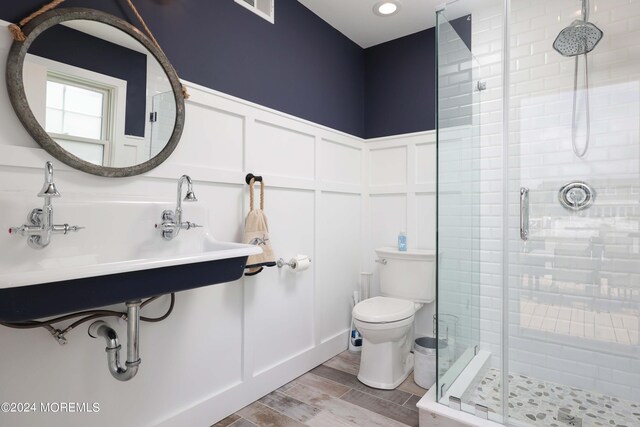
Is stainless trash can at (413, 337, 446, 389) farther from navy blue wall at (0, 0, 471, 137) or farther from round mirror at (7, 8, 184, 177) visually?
round mirror at (7, 8, 184, 177)

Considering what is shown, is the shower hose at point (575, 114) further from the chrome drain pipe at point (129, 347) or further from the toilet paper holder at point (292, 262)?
the chrome drain pipe at point (129, 347)

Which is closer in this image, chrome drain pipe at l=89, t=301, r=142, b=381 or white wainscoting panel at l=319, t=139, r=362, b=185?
chrome drain pipe at l=89, t=301, r=142, b=381

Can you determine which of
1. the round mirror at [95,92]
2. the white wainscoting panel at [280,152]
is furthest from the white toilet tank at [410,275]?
the round mirror at [95,92]

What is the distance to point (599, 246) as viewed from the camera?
1.82 m

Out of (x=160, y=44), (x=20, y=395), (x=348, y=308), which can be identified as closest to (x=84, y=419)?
(x=20, y=395)

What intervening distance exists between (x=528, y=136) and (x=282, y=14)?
5.72 ft

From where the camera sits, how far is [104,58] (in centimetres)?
142

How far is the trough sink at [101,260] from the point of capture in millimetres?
928

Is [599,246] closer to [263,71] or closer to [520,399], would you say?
[520,399]

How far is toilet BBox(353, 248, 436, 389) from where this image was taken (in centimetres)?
209

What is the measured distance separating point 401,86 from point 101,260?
2.52m

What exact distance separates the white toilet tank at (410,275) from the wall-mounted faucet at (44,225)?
1954 mm

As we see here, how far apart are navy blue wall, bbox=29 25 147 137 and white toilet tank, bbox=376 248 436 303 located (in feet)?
5.98

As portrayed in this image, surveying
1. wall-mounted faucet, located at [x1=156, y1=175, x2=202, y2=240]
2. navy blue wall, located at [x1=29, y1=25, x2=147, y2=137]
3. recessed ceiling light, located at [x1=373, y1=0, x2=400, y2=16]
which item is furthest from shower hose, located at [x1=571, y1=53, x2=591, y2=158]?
navy blue wall, located at [x1=29, y1=25, x2=147, y2=137]
